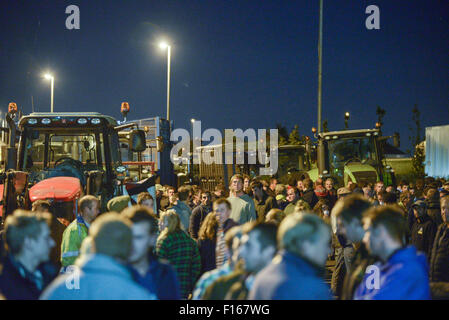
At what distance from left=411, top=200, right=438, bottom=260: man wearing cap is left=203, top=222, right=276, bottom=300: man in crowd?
4.11m

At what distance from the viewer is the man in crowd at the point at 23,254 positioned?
3.13m

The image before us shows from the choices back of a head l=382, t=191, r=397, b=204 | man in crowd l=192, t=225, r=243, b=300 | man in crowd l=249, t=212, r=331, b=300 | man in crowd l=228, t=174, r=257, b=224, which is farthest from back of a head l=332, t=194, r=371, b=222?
back of a head l=382, t=191, r=397, b=204

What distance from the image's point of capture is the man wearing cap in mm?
6445

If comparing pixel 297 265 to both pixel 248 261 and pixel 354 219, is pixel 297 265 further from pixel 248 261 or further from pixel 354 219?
pixel 354 219

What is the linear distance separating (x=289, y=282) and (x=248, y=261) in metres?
0.51

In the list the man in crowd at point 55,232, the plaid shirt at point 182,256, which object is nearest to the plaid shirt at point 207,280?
the plaid shirt at point 182,256

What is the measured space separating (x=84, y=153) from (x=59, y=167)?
0.48 m

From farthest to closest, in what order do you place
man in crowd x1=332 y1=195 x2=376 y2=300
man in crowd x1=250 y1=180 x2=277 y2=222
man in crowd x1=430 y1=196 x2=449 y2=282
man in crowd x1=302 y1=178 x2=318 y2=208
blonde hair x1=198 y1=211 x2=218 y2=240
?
1. man in crowd x1=302 y1=178 x2=318 y2=208
2. man in crowd x1=250 y1=180 x2=277 y2=222
3. blonde hair x1=198 y1=211 x2=218 y2=240
4. man in crowd x1=430 y1=196 x2=449 y2=282
5. man in crowd x1=332 y1=195 x2=376 y2=300

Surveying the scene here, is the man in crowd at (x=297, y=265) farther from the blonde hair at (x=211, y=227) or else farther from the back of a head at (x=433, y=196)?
the back of a head at (x=433, y=196)

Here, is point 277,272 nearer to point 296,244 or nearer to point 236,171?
point 296,244

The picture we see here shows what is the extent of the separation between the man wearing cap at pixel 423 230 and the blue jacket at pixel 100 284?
4.86 metres

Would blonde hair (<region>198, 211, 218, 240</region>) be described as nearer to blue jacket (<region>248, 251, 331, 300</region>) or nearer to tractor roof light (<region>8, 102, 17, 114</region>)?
blue jacket (<region>248, 251, 331, 300</region>)

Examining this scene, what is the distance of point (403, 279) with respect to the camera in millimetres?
2881
